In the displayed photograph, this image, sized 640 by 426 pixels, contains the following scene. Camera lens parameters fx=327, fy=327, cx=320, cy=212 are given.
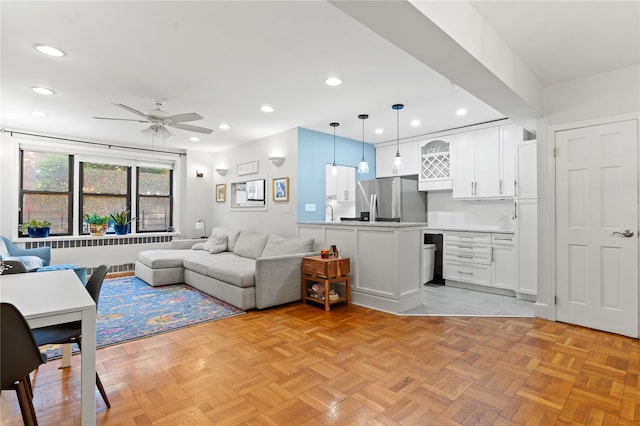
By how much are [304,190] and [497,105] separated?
2.87m

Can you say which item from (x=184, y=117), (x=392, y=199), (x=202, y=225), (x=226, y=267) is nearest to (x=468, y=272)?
(x=392, y=199)

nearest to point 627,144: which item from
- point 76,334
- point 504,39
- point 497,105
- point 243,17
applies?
point 497,105

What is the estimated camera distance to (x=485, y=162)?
496 cm

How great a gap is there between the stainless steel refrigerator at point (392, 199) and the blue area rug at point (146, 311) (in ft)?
9.65

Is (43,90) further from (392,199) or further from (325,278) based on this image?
(392,199)

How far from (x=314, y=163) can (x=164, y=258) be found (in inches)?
111

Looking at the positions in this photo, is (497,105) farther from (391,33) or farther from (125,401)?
(125,401)

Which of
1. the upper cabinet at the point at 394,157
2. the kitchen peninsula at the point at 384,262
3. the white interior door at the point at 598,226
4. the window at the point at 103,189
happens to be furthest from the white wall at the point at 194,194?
the white interior door at the point at 598,226

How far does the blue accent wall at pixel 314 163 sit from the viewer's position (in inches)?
203

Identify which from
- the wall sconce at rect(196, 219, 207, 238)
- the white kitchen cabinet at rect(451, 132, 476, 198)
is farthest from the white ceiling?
the wall sconce at rect(196, 219, 207, 238)

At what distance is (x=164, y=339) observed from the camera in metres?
3.02

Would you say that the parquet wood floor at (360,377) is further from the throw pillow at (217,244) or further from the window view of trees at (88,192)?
the window view of trees at (88,192)

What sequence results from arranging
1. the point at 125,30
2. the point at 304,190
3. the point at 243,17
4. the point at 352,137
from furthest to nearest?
the point at 352,137 → the point at 304,190 → the point at 125,30 → the point at 243,17

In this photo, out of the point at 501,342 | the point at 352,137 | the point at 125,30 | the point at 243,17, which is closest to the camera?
the point at 243,17
